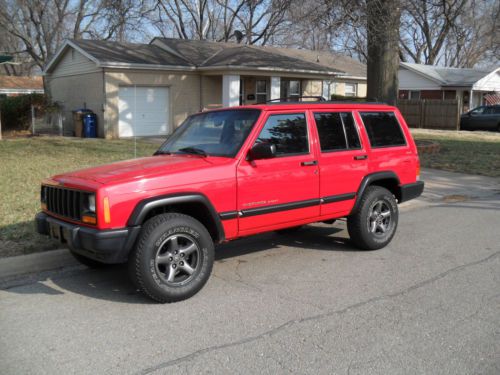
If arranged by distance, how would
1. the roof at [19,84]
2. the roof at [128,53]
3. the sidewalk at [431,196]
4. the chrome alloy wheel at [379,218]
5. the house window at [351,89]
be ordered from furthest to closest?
the roof at [19,84]
the house window at [351,89]
the roof at [128,53]
the chrome alloy wheel at [379,218]
the sidewalk at [431,196]

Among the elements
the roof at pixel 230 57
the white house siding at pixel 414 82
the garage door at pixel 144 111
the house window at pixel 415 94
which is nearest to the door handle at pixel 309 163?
the garage door at pixel 144 111

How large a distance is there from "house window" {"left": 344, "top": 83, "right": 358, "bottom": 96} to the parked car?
6890 millimetres

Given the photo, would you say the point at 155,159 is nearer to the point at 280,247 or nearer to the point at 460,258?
the point at 280,247

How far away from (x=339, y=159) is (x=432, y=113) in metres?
26.1

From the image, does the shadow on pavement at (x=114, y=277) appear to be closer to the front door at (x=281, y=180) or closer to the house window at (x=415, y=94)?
the front door at (x=281, y=180)

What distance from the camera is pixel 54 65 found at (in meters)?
24.8

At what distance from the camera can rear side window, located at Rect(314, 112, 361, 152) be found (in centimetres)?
587

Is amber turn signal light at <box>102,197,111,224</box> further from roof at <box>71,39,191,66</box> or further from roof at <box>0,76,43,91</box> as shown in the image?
roof at <box>0,76,43,91</box>

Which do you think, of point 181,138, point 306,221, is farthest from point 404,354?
point 181,138

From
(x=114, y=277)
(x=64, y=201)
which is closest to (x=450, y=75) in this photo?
(x=114, y=277)

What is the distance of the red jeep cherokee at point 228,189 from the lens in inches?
176

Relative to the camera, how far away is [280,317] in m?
4.31

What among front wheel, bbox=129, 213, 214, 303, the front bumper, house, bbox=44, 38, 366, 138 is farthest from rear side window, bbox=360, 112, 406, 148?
house, bbox=44, 38, 366, 138

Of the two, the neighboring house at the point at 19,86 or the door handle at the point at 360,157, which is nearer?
the door handle at the point at 360,157
